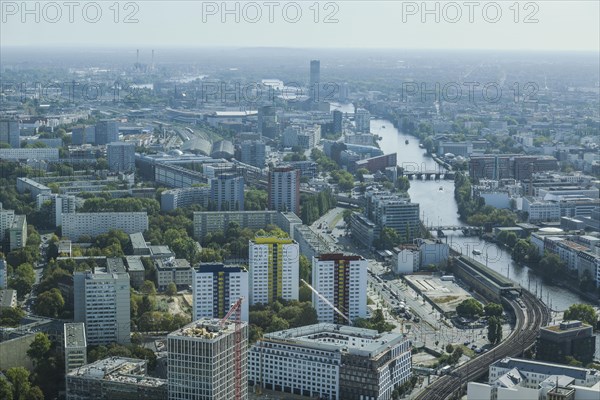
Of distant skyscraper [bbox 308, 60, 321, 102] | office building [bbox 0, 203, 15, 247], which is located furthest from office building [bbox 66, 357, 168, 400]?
distant skyscraper [bbox 308, 60, 321, 102]

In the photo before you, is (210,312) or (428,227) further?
(428,227)

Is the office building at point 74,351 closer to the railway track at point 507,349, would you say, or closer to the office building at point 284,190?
the railway track at point 507,349

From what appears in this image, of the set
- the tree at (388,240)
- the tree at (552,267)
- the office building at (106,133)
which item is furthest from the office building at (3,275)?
the office building at (106,133)

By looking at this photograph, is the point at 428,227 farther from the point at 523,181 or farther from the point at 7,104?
the point at 7,104

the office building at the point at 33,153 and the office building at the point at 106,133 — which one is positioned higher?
the office building at the point at 106,133

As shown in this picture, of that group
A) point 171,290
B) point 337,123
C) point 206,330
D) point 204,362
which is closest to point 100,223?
point 171,290

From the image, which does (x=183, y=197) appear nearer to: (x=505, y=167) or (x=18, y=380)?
(x=505, y=167)

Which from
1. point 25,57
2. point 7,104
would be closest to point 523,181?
point 7,104
